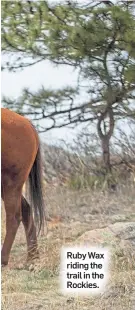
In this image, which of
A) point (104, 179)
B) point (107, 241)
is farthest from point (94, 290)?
point (104, 179)

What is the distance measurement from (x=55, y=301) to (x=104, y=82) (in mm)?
1478

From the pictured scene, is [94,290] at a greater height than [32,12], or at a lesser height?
lesser

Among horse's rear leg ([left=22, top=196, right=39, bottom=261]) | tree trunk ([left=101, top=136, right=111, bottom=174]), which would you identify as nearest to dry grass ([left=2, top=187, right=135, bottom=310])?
horse's rear leg ([left=22, top=196, right=39, bottom=261])

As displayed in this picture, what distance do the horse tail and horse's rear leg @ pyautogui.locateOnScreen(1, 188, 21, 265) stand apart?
0.11m

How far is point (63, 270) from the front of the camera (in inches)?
117

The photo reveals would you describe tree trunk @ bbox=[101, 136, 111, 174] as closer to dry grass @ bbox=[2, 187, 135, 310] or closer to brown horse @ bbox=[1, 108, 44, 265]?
dry grass @ bbox=[2, 187, 135, 310]

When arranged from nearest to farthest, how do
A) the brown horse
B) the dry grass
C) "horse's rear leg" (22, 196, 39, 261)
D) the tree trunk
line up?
the dry grass < the brown horse < "horse's rear leg" (22, 196, 39, 261) < the tree trunk

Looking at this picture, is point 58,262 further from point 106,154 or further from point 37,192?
point 106,154

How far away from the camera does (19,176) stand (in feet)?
11.3

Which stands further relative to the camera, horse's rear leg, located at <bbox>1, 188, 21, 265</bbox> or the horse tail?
the horse tail

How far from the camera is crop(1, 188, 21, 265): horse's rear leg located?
3449 millimetres

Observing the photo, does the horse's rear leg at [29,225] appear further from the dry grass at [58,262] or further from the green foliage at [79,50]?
the green foliage at [79,50]

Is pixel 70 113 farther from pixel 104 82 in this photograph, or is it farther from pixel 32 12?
pixel 32 12

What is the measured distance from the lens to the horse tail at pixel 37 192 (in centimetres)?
357
